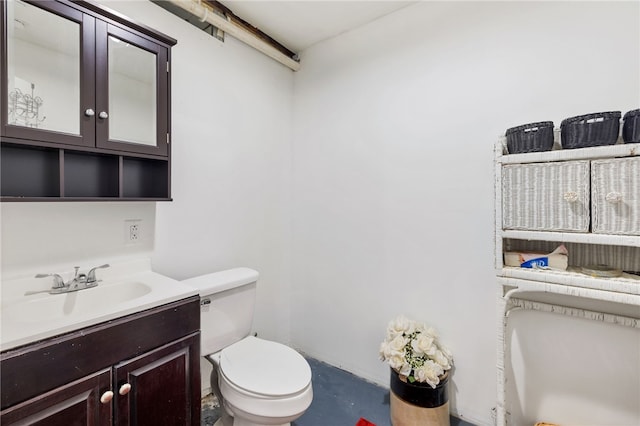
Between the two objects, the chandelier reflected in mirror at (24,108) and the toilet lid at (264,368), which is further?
the toilet lid at (264,368)

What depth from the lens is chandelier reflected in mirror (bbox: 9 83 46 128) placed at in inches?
40.9

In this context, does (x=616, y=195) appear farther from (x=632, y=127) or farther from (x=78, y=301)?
(x=78, y=301)

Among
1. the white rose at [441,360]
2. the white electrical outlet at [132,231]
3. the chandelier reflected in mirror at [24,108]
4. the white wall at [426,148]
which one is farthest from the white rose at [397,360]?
the chandelier reflected in mirror at [24,108]

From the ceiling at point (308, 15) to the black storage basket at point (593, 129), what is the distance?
120 cm

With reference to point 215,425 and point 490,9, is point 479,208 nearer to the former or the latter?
point 490,9

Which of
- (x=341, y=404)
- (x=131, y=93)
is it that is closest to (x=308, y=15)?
(x=131, y=93)

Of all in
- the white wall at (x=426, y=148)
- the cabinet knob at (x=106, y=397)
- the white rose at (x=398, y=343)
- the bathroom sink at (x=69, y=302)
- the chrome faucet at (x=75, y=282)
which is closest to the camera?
the cabinet knob at (x=106, y=397)

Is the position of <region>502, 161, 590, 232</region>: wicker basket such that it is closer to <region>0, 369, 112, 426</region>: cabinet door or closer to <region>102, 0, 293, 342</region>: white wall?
<region>102, 0, 293, 342</region>: white wall

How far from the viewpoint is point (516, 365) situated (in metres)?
1.53

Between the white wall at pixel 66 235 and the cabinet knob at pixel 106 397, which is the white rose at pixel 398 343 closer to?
the cabinet knob at pixel 106 397

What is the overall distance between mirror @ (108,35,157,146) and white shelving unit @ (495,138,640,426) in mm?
1595

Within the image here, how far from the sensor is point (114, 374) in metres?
1.02

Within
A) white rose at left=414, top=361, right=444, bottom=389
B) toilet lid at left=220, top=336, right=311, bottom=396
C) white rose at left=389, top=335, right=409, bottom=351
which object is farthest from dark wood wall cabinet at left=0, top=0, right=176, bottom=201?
white rose at left=414, top=361, right=444, bottom=389

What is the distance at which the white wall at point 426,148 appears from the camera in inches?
55.3
